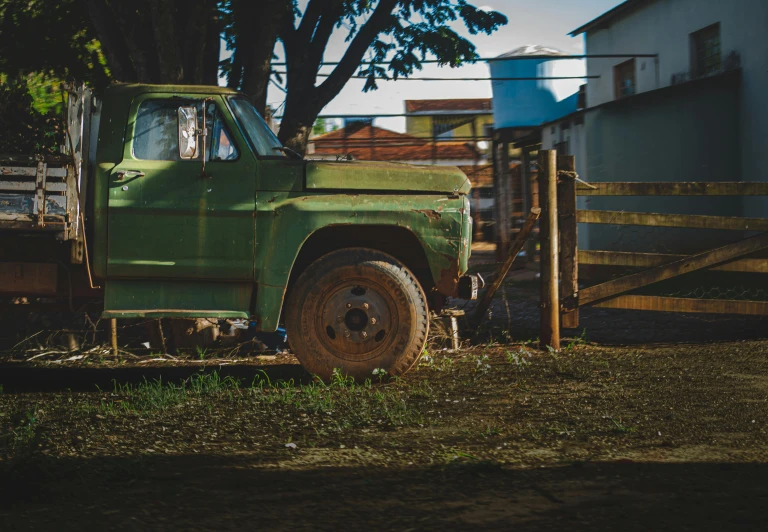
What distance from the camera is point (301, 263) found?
257 inches

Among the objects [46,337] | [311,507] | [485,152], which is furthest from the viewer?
[485,152]

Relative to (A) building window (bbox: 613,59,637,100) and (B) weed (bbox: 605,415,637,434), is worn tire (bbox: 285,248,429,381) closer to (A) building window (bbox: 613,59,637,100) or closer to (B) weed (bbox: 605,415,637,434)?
(B) weed (bbox: 605,415,637,434)

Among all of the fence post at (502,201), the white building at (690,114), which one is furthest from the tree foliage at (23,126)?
the white building at (690,114)

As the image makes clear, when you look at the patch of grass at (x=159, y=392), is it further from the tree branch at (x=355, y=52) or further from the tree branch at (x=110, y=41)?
the tree branch at (x=355, y=52)

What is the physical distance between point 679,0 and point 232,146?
13639 millimetres

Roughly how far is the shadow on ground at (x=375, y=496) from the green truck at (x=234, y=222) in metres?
2.08

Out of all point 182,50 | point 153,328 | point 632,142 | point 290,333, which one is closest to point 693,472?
point 290,333

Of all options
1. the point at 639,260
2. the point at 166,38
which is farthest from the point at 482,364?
the point at 166,38

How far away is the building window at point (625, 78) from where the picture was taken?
19.0 m

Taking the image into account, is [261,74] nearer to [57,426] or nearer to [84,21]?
[84,21]

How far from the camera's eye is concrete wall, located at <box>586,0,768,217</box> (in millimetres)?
14211

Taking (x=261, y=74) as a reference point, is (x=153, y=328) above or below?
below

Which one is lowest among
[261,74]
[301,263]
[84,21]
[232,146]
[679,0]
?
[301,263]

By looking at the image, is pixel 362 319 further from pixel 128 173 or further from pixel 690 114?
pixel 690 114
